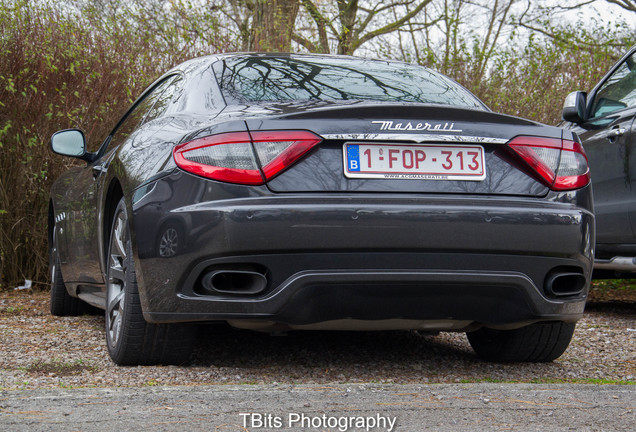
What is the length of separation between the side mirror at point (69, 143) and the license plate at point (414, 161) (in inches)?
92.8

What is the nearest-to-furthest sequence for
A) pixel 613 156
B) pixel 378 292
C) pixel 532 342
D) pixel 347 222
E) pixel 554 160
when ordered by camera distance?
pixel 347 222 → pixel 378 292 → pixel 554 160 → pixel 532 342 → pixel 613 156

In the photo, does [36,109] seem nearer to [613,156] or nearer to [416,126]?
[613,156]

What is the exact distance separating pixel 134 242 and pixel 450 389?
1392 mm

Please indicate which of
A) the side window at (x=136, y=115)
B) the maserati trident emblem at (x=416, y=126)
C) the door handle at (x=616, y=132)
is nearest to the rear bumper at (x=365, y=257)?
the maserati trident emblem at (x=416, y=126)

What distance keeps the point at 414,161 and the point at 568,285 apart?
897 millimetres

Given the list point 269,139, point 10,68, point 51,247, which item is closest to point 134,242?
point 269,139

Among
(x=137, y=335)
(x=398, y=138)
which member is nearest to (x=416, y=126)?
(x=398, y=138)

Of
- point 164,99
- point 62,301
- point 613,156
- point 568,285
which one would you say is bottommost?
point 62,301

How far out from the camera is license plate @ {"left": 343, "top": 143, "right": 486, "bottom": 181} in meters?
3.30

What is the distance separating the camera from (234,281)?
336cm

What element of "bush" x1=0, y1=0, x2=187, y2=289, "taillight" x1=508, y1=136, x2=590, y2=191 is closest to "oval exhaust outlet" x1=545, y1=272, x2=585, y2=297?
"taillight" x1=508, y1=136, x2=590, y2=191

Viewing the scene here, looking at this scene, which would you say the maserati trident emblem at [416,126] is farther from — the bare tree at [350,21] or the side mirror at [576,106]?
the bare tree at [350,21]

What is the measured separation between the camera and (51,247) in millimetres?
6555

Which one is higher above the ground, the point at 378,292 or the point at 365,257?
the point at 365,257
